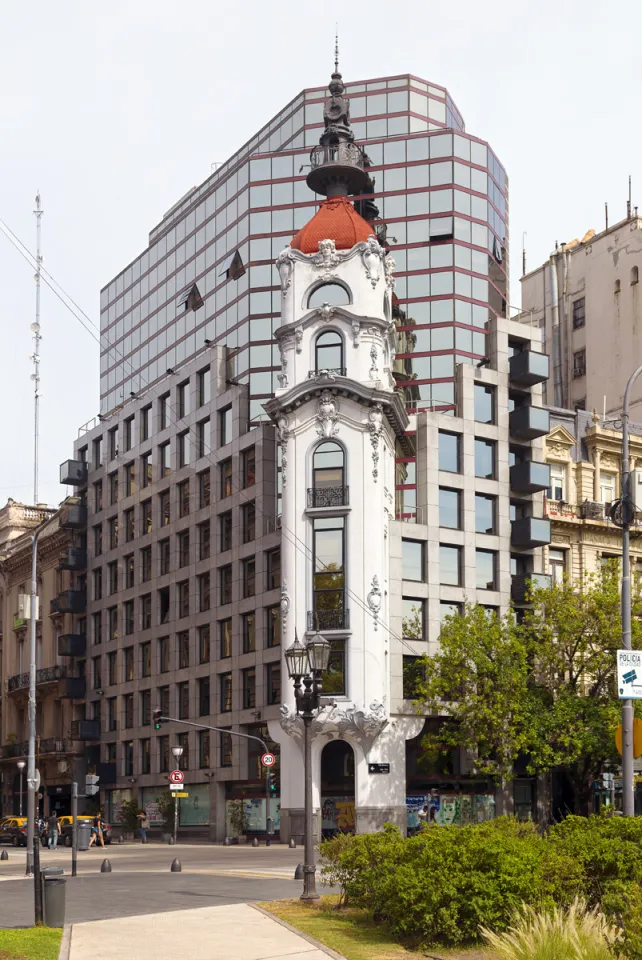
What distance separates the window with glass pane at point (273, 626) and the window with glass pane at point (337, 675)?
24.9ft

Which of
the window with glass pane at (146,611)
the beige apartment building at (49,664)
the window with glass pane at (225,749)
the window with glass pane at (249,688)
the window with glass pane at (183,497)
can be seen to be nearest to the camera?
the window with glass pane at (249,688)

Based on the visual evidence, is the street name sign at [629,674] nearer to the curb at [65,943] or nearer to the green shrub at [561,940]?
the green shrub at [561,940]

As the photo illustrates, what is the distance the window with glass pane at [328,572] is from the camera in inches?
2361

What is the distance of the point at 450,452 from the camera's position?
67125mm

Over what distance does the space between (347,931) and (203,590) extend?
2187 inches

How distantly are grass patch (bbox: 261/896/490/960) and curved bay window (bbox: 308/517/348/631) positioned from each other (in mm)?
33974

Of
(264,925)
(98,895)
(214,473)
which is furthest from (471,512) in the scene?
(264,925)

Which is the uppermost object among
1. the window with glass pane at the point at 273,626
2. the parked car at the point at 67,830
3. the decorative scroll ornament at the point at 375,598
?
the decorative scroll ornament at the point at 375,598

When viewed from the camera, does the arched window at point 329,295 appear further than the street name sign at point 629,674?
Yes

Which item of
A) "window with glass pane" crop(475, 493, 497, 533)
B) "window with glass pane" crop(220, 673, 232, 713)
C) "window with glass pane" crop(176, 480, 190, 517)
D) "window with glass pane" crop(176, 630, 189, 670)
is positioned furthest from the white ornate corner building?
"window with glass pane" crop(176, 480, 190, 517)

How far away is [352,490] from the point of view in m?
60.8

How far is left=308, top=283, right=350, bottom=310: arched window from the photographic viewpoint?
62906 millimetres

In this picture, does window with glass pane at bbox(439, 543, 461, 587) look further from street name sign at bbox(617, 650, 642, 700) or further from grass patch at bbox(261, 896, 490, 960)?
grass patch at bbox(261, 896, 490, 960)

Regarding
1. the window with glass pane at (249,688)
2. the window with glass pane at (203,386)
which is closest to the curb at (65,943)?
the window with glass pane at (249,688)
